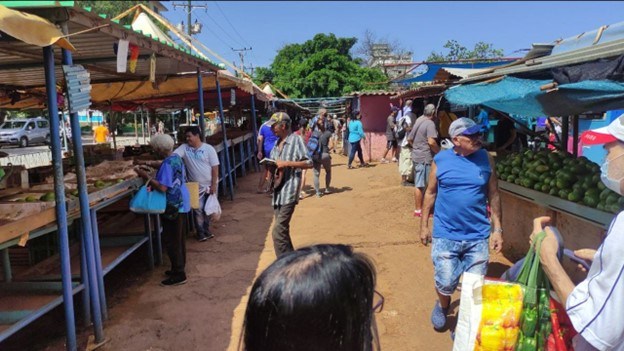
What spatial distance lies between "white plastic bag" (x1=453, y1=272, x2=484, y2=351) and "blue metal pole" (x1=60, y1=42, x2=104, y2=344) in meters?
2.94

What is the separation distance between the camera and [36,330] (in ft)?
13.6

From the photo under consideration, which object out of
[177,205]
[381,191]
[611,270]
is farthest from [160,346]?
[381,191]

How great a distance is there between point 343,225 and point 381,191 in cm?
278

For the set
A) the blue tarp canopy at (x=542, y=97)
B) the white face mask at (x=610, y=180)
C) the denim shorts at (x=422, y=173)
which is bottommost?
the denim shorts at (x=422, y=173)

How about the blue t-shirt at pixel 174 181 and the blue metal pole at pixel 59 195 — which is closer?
the blue metal pole at pixel 59 195

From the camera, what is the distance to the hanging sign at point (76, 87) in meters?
3.42

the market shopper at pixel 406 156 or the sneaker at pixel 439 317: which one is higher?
the market shopper at pixel 406 156

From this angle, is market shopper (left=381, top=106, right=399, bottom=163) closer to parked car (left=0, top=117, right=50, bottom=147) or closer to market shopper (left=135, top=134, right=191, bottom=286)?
market shopper (left=135, top=134, right=191, bottom=286)

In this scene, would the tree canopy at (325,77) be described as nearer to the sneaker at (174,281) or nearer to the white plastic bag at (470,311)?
the sneaker at (174,281)

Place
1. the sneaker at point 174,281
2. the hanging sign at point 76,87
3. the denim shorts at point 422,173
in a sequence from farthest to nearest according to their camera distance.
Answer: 1. the denim shorts at point 422,173
2. the sneaker at point 174,281
3. the hanging sign at point 76,87

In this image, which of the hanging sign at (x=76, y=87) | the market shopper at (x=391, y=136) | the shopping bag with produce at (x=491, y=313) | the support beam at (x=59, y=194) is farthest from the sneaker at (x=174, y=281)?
the market shopper at (x=391, y=136)

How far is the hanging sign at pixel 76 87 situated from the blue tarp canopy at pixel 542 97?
3.35m

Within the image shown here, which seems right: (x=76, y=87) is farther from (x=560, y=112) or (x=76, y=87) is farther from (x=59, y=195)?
(x=560, y=112)

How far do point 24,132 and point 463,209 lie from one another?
1269 inches
